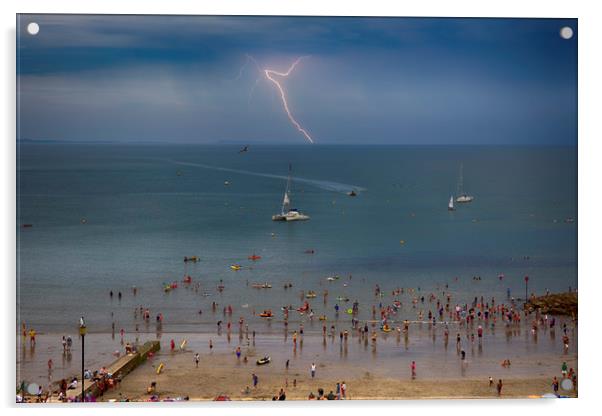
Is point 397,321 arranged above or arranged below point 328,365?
above

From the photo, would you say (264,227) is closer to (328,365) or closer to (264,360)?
(328,365)

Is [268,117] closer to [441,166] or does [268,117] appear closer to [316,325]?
[316,325]

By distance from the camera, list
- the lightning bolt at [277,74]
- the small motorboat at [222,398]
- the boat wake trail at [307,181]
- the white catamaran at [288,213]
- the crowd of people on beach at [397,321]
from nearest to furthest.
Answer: the small motorboat at [222,398], the lightning bolt at [277,74], the crowd of people on beach at [397,321], the boat wake trail at [307,181], the white catamaran at [288,213]

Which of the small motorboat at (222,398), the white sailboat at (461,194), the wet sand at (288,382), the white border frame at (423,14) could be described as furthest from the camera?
the white sailboat at (461,194)

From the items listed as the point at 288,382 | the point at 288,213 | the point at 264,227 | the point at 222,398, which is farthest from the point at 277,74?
the point at 264,227

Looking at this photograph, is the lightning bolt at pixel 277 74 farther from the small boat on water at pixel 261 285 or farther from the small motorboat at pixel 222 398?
the small boat on water at pixel 261 285

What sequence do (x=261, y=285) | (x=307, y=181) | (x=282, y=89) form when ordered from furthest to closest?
(x=307, y=181), (x=261, y=285), (x=282, y=89)

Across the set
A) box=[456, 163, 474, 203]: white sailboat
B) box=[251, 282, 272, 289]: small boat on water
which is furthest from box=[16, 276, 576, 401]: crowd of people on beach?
box=[456, 163, 474, 203]: white sailboat

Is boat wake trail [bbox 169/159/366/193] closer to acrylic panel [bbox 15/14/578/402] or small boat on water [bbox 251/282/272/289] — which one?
acrylic panel [bbox 15/14/578/402]

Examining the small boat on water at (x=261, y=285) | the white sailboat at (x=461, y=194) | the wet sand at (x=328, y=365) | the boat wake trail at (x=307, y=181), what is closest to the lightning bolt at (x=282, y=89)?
the boat wake trail at (x=307, y=181)
